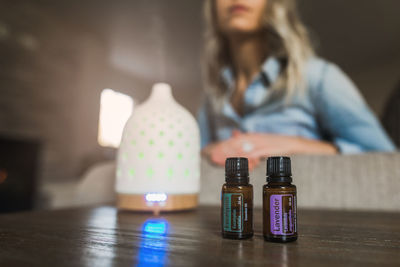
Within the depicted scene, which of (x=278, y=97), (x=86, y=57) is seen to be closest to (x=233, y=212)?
(x=278, y=97)

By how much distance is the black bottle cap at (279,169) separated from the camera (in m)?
0.34

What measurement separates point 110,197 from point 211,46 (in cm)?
59

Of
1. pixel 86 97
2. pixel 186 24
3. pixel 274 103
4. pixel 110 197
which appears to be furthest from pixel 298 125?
pixel 86 97

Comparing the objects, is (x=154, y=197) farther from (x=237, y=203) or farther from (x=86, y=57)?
(x=86, y=57)

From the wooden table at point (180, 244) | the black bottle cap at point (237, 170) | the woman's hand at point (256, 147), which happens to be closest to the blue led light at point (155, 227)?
the wooden table at point (180, 244)

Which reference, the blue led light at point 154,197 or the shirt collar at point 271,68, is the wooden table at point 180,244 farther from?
the shirt collar at point 271,68

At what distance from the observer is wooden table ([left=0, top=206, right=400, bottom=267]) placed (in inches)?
9.7

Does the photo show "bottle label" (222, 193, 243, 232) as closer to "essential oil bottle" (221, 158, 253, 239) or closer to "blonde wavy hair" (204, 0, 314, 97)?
"essential oil bottle" (221, 158, 253, 239)

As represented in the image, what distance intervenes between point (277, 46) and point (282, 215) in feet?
2.38

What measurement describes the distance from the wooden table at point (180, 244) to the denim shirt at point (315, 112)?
42cm

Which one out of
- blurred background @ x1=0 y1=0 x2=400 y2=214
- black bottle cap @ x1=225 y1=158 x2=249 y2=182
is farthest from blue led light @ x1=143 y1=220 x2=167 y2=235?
blurred background @ x1=0 y1=0 x2=400 y2=214

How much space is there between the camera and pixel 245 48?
982 millimetres

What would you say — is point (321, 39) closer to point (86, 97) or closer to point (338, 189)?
point (86, 97)

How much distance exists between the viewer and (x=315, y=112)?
875mm
